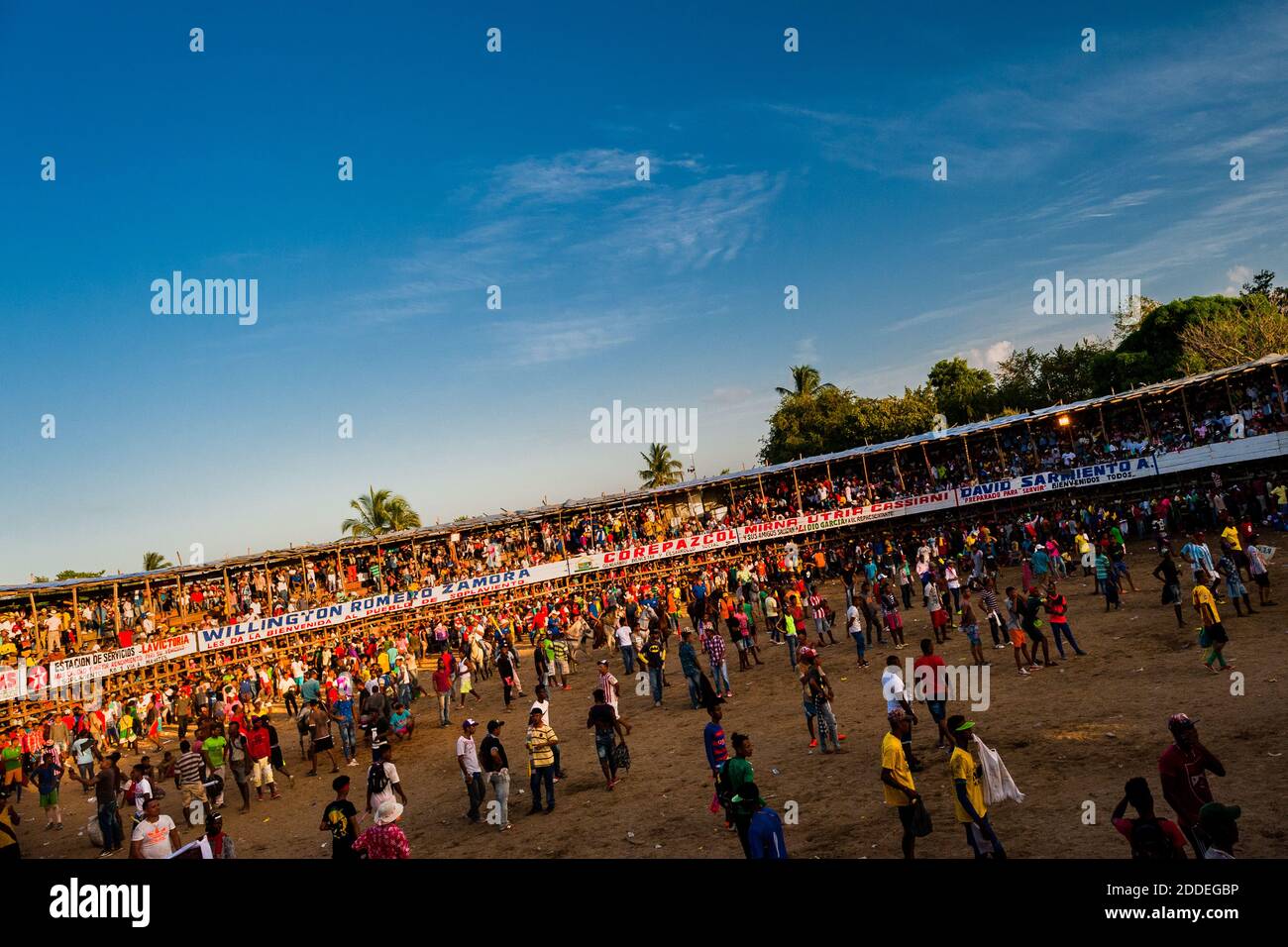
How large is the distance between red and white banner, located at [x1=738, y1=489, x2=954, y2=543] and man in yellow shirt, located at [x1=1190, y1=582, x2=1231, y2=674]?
2260 centimetres

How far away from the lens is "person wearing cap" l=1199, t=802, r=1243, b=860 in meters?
5.05

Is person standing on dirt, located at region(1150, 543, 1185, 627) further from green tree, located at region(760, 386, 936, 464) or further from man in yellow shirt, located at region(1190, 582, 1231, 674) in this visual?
green tree, located at region(760, 386, 936, 464)

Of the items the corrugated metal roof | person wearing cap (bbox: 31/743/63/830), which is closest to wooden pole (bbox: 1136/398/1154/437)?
the corrugated metal roof

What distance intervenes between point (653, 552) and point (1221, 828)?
31804 millimetres

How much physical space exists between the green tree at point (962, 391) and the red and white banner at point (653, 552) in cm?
3492

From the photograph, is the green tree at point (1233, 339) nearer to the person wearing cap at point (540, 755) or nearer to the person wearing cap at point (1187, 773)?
the person wearing cap at point (1187, 773)

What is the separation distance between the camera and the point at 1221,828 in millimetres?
5086

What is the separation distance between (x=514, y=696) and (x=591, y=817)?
34.1 ft

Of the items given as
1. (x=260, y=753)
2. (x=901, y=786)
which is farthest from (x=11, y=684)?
(x=901, y=786)
